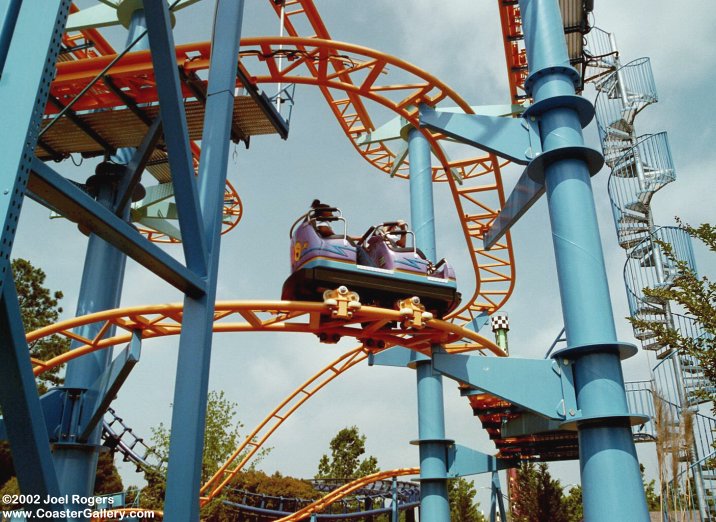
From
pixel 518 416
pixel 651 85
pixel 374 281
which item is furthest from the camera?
pixel 651 85

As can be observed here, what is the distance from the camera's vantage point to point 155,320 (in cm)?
744

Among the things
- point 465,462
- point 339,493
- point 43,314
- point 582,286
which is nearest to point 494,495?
point 465,462

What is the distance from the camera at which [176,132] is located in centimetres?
406

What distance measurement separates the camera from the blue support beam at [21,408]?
2639 millimetres

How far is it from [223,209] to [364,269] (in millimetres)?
2543

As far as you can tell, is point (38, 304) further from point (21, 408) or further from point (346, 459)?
point (21, 408)

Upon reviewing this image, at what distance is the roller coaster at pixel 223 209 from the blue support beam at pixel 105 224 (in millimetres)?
14

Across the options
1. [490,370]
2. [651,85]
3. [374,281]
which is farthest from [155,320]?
[651,85]

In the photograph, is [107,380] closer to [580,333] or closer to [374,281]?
[374,281]

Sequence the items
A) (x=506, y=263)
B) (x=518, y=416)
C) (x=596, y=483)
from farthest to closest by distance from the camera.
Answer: (x=506, y=263), (x=518, y=416), (x=596, y=483)

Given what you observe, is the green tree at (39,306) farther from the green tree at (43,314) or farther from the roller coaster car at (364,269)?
the roller coaster car at (364,269)

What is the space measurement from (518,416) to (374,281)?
12.0 feet

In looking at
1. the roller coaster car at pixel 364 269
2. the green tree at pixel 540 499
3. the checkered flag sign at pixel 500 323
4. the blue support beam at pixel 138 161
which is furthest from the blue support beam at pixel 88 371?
the checkered flag sign at pixel 500 323

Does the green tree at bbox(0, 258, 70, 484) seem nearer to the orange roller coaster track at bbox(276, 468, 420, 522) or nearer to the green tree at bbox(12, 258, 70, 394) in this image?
the green tree at bbox(12, 258, 70, 394)
